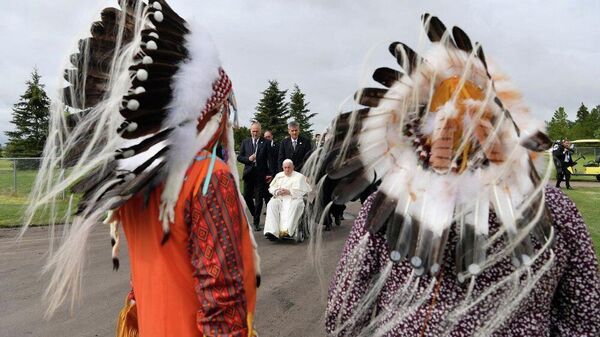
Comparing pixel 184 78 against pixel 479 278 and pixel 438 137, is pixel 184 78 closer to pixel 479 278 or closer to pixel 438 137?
pixel 438 137

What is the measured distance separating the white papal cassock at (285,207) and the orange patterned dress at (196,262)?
5545 mm

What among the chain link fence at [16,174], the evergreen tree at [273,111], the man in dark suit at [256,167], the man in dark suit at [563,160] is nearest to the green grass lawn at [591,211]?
the man in dark suit at [563,160]

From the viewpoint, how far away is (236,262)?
1462mm

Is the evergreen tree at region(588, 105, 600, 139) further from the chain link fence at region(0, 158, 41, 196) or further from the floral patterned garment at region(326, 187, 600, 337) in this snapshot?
the floral patterned garment at region(326, 187, 600, 337)

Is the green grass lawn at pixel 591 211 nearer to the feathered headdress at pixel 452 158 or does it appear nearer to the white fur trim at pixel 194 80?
the feathered headdress at pixel 452 158

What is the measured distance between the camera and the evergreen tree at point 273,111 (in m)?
44.7

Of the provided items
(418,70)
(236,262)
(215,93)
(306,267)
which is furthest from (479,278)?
(306,267)

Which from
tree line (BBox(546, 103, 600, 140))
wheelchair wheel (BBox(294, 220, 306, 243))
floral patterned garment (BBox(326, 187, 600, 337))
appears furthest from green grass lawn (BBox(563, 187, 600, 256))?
tree line (BBox(546, 103, 600, 140))

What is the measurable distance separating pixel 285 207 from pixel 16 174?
8.55 meters

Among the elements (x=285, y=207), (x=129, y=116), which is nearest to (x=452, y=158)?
(x=129, y=116)

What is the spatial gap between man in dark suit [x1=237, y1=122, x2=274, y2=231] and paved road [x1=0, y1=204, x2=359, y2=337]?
1.73 meters

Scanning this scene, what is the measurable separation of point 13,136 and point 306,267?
35.4m

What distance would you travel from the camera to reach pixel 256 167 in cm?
840

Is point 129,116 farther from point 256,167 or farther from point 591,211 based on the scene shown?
point 591,211
